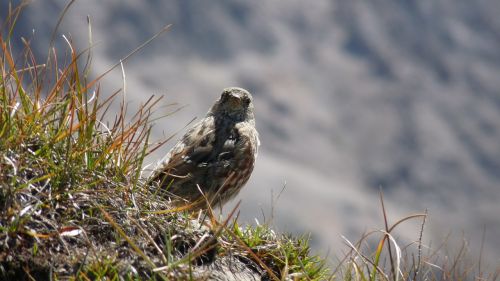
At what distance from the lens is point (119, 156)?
4.13 m

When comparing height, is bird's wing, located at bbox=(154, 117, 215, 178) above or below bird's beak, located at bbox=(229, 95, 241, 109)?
below

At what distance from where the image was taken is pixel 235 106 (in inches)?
280

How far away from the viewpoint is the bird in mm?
5809

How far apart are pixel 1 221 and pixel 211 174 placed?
2.84 m

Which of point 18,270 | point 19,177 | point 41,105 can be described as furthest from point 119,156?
point 18,270

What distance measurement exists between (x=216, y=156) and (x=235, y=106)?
1.02 metres

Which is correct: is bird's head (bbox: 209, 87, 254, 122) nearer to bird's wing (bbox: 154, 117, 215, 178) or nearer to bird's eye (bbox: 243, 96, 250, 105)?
bird's eye (bbox: 243, 96, 250, 105)

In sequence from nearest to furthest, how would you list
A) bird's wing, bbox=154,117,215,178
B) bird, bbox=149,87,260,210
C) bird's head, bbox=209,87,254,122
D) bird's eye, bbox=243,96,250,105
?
1. bird, bbox=149,87,260,210
2. bird's wing, bbox=154,117,215,178
3. bird's head, bbox=209,87,254,122
4. bird's eye, bbox=243,96,250,105

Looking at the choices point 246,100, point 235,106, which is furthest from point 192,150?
point 246,100

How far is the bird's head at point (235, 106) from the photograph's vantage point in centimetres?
709

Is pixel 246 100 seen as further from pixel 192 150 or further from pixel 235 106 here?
pixel 192 150

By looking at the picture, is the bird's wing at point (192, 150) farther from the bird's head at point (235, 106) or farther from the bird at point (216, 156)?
the bird's head at point (235, 106)

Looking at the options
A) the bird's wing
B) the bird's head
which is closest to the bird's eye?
the bird's head

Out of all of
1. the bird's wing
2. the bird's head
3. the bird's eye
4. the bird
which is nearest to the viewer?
the bird
